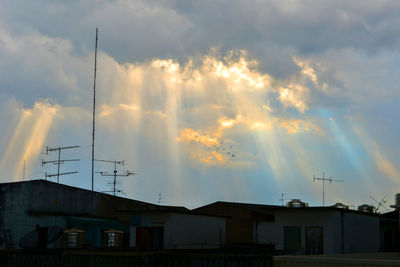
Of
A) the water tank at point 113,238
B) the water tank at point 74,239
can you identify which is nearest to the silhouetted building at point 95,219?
the water tank at point 74,239

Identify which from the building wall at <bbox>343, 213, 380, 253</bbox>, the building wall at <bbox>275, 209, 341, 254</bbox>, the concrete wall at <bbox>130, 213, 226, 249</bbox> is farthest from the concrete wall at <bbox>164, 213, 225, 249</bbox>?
the building wall at <bbox>343, 213, 380, 253</bbox>

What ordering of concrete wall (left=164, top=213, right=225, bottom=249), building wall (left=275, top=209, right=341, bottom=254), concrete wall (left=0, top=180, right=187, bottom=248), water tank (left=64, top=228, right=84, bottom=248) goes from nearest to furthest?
A: water tank (left=64, top=228, right=84, bottom=248) → building wall (left=275, top=209, right=341, bottom=254) → concrete wall (left=164, top=213, right=225, bottom=249) → concrete wall (left=0, top=180, right=187, bottom=248)

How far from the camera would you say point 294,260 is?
1498cm

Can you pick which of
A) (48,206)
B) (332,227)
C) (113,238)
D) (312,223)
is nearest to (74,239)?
(113,238)

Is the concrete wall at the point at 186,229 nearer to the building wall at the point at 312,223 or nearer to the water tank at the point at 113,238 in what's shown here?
the water tank at the point at 113,238

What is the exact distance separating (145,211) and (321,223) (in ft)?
39.7

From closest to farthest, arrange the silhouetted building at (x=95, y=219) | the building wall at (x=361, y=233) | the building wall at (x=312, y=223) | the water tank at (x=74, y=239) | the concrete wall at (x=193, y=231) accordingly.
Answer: the water tank at (x=74, y=239) < the building wall at (x=312, y=223) < the building wall at (x=361, y=233) < the concrete wall at (x=193, y=231) < the silhouetted building at (x=95, y=219)

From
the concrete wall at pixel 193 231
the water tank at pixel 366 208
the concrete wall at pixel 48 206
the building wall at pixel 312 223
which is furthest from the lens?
the water tank at pixel 366 208

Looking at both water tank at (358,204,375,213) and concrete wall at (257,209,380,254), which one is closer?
concrete wall at (257,209,380,254)

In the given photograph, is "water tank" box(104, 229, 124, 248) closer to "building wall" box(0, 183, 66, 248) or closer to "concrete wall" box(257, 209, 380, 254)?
"concrete wall" box(257, 209, 380, 254)

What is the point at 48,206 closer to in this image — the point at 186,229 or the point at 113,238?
the point at 186,229

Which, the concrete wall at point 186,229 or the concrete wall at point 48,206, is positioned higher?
the concrete wall at point 48,206

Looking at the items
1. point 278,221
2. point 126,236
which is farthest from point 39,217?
point 278,221

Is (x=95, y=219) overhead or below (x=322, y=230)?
overhead
